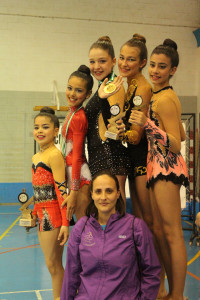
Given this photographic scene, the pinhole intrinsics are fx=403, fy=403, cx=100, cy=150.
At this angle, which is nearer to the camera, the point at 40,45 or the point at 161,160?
the point at 161,160

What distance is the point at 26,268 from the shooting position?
5.04 meters

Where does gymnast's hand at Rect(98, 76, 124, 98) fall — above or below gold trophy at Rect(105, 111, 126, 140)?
above

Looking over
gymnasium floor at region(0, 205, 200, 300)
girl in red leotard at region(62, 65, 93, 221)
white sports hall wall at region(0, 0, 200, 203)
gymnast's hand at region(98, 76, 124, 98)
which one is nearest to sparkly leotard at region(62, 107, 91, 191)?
girl in red leotard at region(62, 65, 93, 221)

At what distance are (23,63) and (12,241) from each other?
4873mm

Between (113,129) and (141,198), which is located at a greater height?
(113,129)

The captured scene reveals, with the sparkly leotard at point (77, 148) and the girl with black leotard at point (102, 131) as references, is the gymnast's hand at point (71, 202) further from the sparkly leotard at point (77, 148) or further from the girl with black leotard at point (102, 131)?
the girl with black leotard at point (102, 131)

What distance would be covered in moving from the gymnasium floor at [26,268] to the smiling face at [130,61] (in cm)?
247

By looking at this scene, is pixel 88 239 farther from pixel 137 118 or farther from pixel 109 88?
pixel 109 88

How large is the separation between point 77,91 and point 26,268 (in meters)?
3.05

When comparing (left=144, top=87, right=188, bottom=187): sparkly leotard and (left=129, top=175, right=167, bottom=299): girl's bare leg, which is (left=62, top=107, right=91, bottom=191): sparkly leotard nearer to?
(left=129, top=175, right=167, bottom=299): girl's bare leg

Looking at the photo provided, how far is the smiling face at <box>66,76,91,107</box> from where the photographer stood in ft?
9.02

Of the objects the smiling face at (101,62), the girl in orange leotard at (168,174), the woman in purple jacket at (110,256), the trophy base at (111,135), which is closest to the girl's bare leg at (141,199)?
the girl in orange leotard at (168,174)

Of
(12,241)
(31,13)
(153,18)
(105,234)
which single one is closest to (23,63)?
(31,13)

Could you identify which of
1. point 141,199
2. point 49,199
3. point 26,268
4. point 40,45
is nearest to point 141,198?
point 141,199
